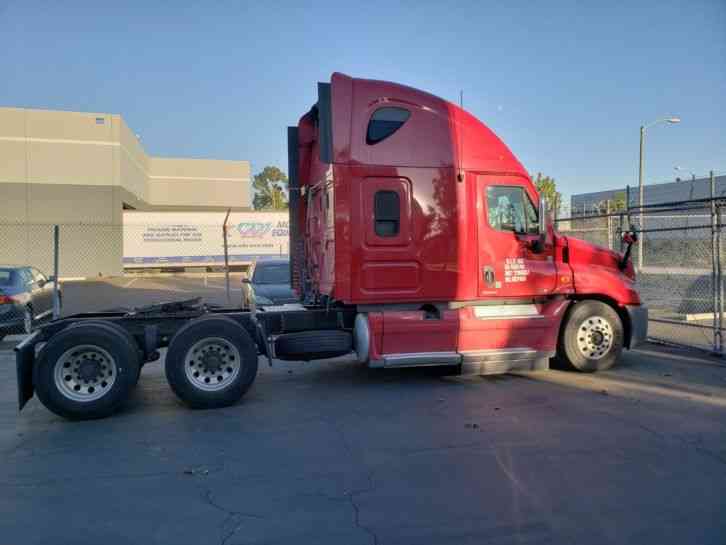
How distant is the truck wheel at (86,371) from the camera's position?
20.9 ft

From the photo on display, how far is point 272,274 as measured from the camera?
1283cm

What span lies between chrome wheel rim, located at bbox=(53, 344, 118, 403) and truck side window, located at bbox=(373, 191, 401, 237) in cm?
345

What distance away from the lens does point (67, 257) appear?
3294 centimetres

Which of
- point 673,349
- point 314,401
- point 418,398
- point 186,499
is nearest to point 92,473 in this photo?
point 186,499

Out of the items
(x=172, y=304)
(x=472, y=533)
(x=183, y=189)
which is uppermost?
(x=183, y=189)

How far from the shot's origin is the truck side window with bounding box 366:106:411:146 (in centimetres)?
753

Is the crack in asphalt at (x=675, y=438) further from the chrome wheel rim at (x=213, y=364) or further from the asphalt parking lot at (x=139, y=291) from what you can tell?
the asphalt parking lot at (x=139, y=291)

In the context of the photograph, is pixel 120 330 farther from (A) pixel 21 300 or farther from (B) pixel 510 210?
(A) pixel 21 300

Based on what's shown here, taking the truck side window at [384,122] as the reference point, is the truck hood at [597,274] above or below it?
below

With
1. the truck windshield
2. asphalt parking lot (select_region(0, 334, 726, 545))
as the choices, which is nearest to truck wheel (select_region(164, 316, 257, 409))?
asphalt parking lot (select_region(0, 334, 726, 545))

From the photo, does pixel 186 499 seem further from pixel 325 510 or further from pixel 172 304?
pixel 172 304

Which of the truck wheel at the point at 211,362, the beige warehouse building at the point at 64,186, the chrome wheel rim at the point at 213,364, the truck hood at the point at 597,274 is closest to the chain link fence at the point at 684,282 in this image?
the truck hood at the point at 597,274

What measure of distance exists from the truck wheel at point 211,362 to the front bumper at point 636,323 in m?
5.25

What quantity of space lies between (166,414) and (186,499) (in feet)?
8.06
